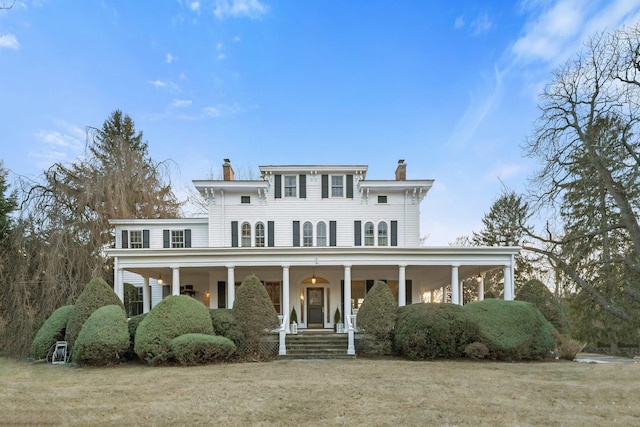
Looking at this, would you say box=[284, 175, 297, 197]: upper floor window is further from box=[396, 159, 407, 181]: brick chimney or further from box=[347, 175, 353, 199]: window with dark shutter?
box=[396, 159, 407, 181]: brick chimney

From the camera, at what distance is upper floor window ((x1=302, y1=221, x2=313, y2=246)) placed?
19938mm

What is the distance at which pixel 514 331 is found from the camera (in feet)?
44.2

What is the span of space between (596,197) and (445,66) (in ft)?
25.9

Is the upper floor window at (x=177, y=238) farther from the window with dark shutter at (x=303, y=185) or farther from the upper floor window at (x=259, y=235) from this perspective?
the window with dark shutter at (x=303, y=185)

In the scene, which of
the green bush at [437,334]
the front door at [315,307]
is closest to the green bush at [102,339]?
the front door at [315,307]

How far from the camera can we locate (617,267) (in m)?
17.3

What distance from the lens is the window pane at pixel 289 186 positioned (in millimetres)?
20203

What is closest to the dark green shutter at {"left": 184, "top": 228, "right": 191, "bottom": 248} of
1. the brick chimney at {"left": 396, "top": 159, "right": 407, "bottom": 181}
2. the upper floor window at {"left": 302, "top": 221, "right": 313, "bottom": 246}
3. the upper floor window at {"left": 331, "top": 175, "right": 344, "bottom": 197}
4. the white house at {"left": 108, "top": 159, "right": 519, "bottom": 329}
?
the white house at {"left": 108, "top": 159, "right": 519, "bottom": 329}

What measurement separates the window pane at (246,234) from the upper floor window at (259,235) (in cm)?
40

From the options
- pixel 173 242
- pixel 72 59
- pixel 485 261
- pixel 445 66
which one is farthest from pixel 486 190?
pixel 72 59

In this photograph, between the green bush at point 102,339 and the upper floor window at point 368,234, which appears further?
the upper floor window at point 368,234

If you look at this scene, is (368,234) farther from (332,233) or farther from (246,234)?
(246,234)

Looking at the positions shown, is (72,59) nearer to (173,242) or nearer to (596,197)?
(173,242)

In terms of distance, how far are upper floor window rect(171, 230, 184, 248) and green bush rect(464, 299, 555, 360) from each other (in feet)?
45.8
